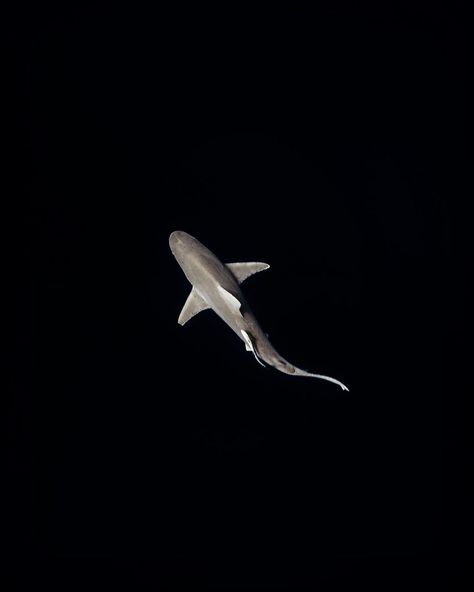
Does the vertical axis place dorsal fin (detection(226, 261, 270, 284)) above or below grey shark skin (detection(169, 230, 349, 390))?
above

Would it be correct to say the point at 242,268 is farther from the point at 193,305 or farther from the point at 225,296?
the point at 225,296

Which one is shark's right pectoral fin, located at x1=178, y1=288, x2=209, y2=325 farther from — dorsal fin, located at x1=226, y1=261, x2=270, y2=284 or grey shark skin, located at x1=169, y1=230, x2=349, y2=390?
dorsal fin, located at x1=226, y1=261, x2=270, y2=284

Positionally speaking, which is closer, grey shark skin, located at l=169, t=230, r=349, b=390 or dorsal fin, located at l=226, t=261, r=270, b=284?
grey shark skin, located at l=169, t=230, r=349, b=390

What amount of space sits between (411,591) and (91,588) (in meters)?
3.20

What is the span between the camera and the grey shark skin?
114 inches

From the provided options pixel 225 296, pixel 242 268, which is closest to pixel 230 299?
pixel 225 296

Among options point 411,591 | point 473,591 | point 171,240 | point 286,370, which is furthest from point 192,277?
point 473,591

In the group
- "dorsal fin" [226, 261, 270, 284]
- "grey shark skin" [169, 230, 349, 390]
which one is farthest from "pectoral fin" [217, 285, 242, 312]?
"dorsal fin" [226, 261, 270, 284]

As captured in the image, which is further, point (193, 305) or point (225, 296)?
point (193, 305)

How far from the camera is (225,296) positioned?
2988 mm

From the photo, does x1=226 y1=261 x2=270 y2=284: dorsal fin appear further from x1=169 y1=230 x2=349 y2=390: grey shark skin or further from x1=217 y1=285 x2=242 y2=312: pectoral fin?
x1=217 y1=285 x2=242 y2=312: pectoral fin

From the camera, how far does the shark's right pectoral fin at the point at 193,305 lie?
3742mm

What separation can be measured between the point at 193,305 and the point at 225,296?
894 millimetres

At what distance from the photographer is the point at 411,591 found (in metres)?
4.52
